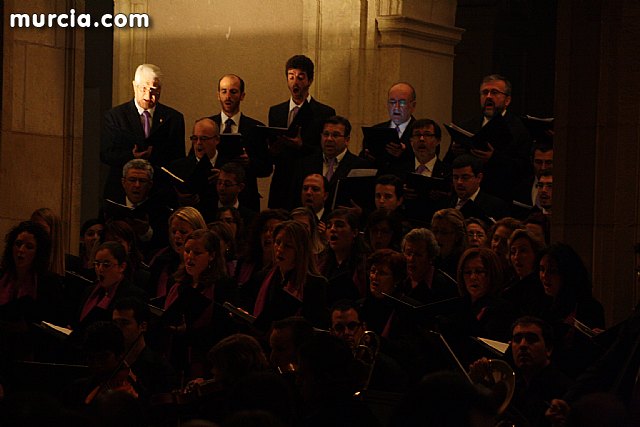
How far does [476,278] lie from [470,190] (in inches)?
86.8

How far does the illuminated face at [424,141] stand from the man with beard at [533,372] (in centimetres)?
397

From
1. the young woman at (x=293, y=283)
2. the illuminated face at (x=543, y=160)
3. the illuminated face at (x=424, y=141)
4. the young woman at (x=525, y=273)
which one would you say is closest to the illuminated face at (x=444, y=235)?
the young woman at (x=525, y=273)

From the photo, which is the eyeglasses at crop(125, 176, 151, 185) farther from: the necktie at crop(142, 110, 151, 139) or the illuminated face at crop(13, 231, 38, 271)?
the illuminated face at crop(13, 231, 38, 271)

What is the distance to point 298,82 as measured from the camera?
13.5 metres

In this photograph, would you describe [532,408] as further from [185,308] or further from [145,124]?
[145,124]

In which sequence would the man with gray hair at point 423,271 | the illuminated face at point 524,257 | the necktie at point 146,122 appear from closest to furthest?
the illuminated face at point 524,257 < the man with gray hair at point 423,271 < the necktie at point 146,122

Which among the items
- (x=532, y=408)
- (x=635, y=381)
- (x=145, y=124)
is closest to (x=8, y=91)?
(x=145, y=124)

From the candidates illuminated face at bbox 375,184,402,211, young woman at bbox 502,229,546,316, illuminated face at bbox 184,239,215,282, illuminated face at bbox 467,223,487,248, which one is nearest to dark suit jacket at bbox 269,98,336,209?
illuminated face at bbox 375,184,402,211

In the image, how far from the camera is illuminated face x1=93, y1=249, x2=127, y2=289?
416 inches

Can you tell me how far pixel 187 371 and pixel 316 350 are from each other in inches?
125

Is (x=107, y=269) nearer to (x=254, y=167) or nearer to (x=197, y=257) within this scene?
(x=197, y=257)

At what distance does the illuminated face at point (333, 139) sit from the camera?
12.8 metres

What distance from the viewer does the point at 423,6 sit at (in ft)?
53.8

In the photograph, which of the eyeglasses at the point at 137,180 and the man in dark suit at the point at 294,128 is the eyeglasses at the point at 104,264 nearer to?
the eyeglasses at the point at 137,180
